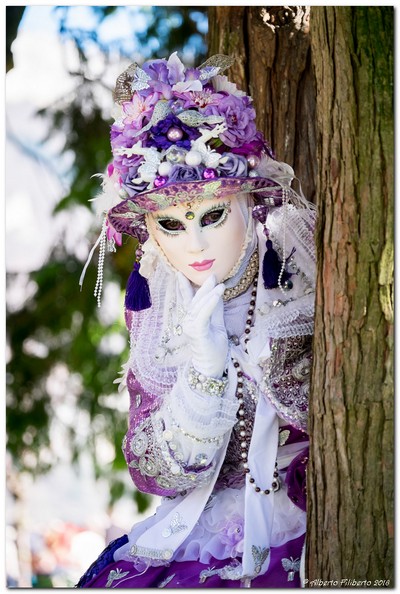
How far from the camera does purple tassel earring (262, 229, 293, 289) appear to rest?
2.84 meters

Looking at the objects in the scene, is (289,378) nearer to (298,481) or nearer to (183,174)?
(298,481)

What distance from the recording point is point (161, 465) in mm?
2822

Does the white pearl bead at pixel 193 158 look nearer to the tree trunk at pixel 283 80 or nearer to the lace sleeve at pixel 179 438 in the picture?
the lace sleeve at pixel 179 438

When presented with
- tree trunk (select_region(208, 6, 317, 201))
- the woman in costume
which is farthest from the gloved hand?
tree trunk (select_region(208, 6, 317, 201))

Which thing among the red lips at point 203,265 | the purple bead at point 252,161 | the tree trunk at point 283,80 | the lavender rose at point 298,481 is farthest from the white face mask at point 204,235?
the tree trunk at point 283,80

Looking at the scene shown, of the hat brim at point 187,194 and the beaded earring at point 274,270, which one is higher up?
the hat brim at point 187,194

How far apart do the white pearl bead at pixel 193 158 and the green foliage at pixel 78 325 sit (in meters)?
1.87

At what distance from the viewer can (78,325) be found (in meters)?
4.81

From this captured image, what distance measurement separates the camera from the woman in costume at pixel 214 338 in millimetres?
2732

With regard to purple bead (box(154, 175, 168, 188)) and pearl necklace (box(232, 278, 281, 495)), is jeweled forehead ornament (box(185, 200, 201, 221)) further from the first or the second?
pearl necklace (box(232, 278, 281, 495))

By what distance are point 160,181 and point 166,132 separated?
5.8 inches

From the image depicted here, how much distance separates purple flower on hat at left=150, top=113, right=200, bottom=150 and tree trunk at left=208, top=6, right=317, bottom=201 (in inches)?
36.3

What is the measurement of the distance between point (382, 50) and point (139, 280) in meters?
1.02
